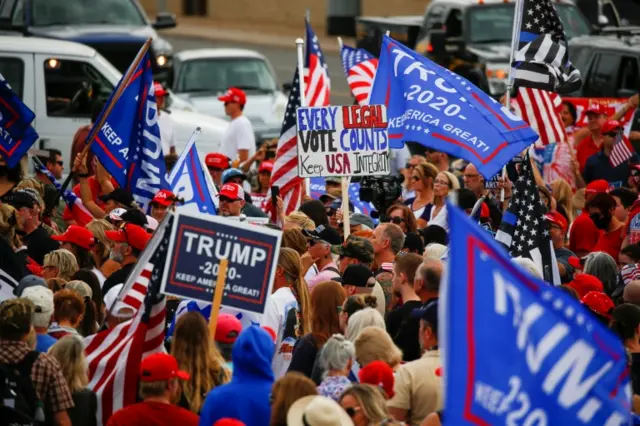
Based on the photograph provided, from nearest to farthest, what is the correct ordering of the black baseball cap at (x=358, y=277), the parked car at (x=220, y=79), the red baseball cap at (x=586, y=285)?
the black baseball cap at (x=358, y=277), the red baseball cap at (x=586, y=285), the parked car at (x=220, y=79)

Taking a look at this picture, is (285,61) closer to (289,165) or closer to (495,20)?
(495,20)

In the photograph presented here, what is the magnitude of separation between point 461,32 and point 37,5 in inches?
246

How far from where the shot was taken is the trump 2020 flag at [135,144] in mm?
12930

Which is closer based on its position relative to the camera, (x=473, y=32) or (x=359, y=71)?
(x=359, y=71)

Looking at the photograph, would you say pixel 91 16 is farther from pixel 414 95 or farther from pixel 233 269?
pixel 233 269

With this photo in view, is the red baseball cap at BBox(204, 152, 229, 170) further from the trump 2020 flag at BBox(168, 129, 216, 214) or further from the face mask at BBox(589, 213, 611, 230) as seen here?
the face mask at BBox(589, 213, 611, 230)

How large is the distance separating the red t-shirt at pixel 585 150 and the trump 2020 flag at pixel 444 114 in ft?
16.2

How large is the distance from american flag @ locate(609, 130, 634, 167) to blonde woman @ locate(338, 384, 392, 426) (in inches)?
371

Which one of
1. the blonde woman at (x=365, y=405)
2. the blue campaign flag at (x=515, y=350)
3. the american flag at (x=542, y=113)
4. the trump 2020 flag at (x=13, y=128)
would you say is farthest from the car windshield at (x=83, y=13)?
the blue campaign flag at (x=515, y=350)

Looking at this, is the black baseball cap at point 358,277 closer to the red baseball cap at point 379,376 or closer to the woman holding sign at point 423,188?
the red baseball cap at point 379,376

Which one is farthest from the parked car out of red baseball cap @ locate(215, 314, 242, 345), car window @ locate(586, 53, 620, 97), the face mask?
red baseball cap @ locate(215, 314, 242, 345)

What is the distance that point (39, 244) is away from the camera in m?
11.3

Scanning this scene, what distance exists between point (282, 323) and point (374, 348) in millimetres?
1556

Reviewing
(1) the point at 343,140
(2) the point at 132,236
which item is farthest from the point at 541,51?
(2) the point at 132,236
